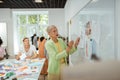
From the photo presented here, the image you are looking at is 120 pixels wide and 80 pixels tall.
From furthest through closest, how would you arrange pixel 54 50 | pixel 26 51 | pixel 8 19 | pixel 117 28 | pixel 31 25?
1. pixel 31 25
2. pixel 8 19
3. pixel 26 51
4. pixel 54 50
5. pixel 117 28

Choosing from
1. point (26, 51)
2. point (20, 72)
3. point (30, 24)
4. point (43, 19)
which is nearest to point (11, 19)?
point (30, 24)

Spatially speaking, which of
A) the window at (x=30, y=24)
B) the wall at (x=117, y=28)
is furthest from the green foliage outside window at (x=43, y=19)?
the wall at (x=117, y=28)

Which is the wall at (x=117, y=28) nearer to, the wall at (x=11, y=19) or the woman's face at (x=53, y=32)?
the woman's face at (x=53, y=32)

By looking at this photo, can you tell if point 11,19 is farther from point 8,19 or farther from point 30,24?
point 30,24

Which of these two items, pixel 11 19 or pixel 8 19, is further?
pixel 11 19

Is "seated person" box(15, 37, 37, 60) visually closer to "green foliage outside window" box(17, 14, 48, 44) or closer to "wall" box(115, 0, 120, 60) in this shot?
"wall" box(115, 0, 120, 60)

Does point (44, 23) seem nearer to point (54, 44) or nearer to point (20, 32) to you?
point (20, 32)

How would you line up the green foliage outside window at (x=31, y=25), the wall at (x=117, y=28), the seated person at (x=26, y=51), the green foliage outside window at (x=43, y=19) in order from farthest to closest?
the green foliage outside window at (x=31, y=25), the green foliage outside window at (x=43, y=19), the seated person at (x=26, y=51), the wall at (x=117, y=28)

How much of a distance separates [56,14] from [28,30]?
2.27 meters

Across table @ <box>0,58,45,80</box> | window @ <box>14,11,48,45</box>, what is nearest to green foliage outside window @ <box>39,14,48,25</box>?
window @ <box>14,11,48,45</box>

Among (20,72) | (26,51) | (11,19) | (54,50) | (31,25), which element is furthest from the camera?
(31,25)

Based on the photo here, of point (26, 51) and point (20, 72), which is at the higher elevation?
point (26, 51)

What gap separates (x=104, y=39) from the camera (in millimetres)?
2086

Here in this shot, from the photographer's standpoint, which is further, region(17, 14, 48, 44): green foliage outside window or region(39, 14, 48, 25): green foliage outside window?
region(17, 14, 48, 44): green foliage outside window
